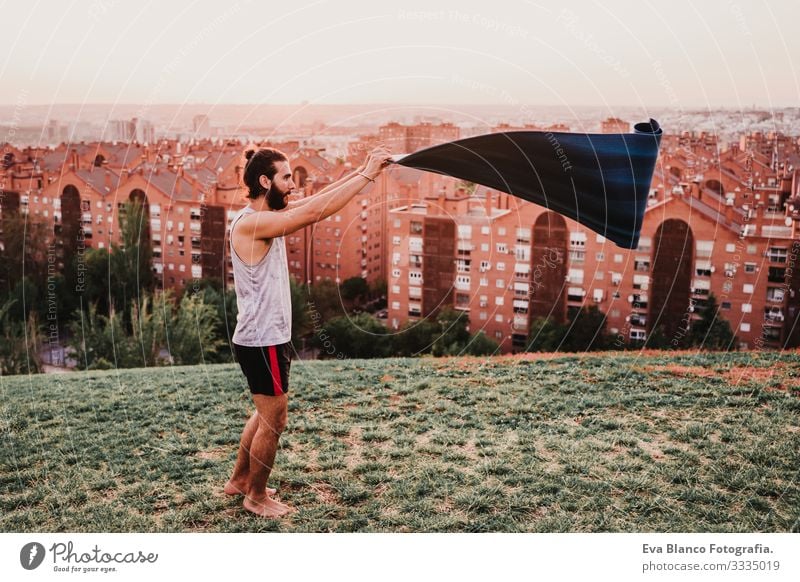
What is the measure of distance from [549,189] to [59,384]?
531 centimetres

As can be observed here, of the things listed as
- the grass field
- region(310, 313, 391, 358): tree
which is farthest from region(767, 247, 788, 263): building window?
the grass field

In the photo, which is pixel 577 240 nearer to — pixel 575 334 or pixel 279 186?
pixel 575 334

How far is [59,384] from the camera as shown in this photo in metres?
7.81

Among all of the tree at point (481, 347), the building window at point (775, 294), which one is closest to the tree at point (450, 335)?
the tree at point (481, 347)

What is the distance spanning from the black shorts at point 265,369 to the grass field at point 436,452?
2.58 feet

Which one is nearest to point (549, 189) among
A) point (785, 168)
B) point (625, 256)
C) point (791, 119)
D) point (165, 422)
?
point (165, 422)

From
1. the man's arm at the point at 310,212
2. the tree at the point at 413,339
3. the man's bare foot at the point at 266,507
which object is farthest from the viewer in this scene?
the tree at the point at 413,339

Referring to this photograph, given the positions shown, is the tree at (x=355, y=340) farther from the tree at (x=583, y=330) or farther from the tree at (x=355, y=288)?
the tree at (x=583, y=330)

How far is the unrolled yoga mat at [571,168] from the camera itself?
16.4ft

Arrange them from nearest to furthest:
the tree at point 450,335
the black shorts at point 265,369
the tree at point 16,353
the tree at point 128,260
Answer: the black shorts at point 265,369
the tree at point 450,335
the tree at point 16,353
the tree at point 128,260

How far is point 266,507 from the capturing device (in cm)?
447

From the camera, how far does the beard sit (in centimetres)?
434

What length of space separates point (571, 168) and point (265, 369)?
246 cm

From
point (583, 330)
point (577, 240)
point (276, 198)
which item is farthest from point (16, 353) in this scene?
point (276, 198)
